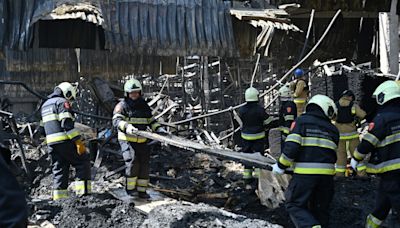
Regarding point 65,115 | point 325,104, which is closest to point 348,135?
point 325,104

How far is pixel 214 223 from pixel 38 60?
4.97 metres

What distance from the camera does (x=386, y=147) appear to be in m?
6.25

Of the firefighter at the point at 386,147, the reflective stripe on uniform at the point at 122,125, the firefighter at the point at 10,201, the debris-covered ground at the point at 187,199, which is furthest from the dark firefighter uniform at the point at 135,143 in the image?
the firefighter at the point at 10,201

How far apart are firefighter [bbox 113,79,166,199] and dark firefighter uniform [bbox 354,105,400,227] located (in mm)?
3452

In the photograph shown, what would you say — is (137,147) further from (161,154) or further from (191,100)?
(191,100)

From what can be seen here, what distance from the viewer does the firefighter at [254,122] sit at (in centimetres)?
1054

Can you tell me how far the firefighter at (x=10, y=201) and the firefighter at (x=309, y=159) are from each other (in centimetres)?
401

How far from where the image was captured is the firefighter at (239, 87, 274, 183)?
1054 cm

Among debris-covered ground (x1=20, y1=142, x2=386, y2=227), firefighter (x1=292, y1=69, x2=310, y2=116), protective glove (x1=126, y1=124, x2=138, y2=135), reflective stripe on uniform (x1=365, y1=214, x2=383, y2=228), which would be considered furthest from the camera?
firefighter (x1=292, y1=69, x2=310, y2=116)

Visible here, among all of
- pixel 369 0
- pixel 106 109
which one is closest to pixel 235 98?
pixel 106 109

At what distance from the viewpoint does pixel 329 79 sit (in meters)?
11.7

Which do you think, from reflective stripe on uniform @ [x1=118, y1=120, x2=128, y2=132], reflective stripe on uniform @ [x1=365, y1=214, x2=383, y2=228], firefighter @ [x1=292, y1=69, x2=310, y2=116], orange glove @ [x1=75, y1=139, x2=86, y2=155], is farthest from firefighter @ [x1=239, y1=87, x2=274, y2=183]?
reflective stripe on uniform @ [x1=365, y1=214, x2=383, y2=228]

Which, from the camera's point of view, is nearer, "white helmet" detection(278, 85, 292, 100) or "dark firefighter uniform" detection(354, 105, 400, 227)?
"dark firefighter uniform" detection(354, 105, 400, 227)

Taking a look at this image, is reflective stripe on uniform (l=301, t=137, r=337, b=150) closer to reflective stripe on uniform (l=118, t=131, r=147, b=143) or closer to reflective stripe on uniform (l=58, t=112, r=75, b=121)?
reflective stripe on uniform (l=118, t=131, r=147, b=143)
